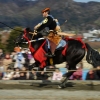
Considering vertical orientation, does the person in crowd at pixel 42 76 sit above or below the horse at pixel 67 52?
below

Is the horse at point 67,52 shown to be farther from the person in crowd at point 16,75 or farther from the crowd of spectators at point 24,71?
the person in crowd at point 16,75

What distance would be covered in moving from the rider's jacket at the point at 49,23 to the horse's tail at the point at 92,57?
1185 millimetres

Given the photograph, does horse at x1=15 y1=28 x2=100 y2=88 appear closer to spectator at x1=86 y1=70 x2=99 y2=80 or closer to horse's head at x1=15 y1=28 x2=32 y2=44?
horse's head at x1=15 y1=28 x2=32 y2=44

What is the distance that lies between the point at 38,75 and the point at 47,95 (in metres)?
3.49

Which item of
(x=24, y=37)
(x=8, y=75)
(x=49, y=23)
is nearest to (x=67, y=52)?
(x=49, y=23)

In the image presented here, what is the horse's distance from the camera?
988cm

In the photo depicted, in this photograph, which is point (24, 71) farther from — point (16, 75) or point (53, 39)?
point (53, 39)

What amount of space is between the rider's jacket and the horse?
1.32 ft

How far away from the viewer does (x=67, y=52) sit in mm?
9906

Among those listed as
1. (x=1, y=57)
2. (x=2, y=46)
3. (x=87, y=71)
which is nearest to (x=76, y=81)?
(x=87, y=71)

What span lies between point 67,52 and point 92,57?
33.6 inches

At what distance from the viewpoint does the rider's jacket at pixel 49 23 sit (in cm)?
983

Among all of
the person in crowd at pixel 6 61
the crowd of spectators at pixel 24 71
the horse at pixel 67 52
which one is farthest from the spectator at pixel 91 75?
the person in crowd at pixel 6 61

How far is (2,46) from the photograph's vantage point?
1096 inches
